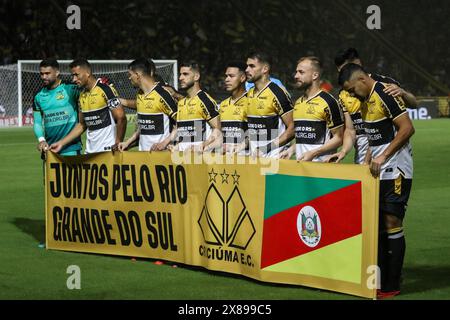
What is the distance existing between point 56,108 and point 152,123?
124cm

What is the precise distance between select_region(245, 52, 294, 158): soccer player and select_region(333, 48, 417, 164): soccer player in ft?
2.28

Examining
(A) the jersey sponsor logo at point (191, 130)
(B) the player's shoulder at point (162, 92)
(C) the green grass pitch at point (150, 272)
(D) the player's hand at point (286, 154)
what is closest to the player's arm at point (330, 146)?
(D) the player's hand at point (286, 154)

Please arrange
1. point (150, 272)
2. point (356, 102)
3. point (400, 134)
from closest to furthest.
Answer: point (400, 134), point (150, 272), point (356, 102)

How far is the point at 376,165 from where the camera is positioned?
305 inches

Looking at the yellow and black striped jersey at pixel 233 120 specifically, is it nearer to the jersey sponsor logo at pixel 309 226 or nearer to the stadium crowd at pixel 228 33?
the jersey sponsor logo at pixel 309 226

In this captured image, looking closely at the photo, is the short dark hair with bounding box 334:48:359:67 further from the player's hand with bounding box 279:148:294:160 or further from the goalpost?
the goalpost

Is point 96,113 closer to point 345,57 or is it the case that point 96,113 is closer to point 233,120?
point 233,120

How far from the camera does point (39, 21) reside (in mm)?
41562

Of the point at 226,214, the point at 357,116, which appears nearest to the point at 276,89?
the point at 357,116

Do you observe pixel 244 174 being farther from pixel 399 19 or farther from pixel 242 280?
pixel 399 19

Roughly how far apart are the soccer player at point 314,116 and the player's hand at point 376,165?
1594mm

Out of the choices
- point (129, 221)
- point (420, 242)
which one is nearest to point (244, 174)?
point (129, 221)

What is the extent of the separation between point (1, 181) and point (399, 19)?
3354 centimetres
